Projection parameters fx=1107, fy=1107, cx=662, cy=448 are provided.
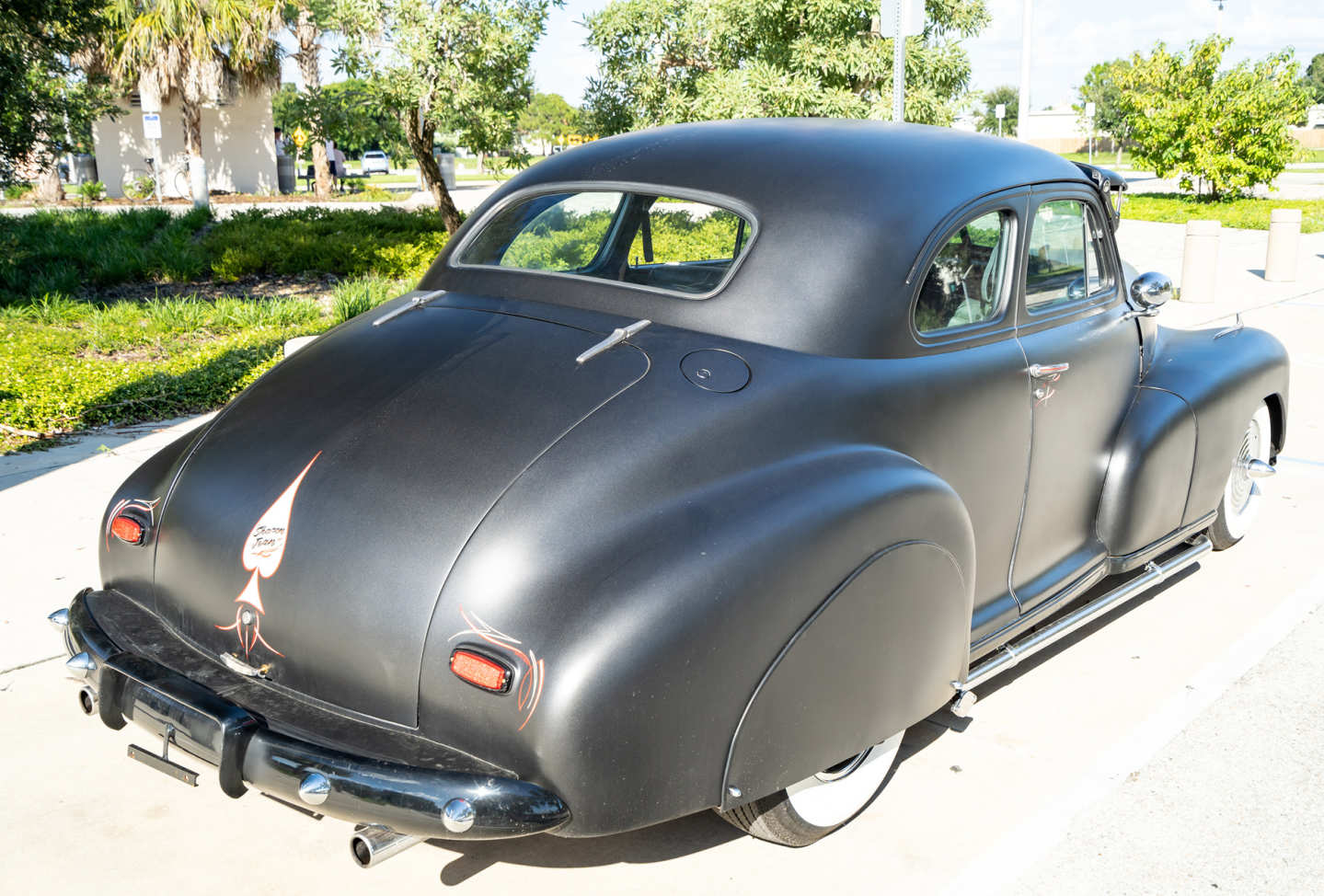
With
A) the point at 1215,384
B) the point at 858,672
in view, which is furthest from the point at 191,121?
the point at 858,672

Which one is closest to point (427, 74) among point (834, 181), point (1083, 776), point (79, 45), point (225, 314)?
point (79, 45)

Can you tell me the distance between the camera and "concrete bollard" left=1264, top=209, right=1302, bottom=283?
13.5 metres

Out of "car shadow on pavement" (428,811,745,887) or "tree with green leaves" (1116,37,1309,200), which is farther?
"tree with green leaves" (1116,37,1309,200)

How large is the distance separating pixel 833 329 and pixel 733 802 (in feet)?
4.11

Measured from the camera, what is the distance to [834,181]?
3.18 meters

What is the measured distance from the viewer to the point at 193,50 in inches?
984

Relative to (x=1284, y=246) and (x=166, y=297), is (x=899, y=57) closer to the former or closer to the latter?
(x=166, y=297)

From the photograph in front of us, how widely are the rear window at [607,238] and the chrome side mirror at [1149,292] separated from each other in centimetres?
170

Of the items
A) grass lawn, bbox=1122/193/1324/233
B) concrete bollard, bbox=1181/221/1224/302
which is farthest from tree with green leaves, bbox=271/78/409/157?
grass lawn, bbox=1122/193/1324/233

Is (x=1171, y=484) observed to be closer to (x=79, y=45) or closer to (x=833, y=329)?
(x=833, y=329)

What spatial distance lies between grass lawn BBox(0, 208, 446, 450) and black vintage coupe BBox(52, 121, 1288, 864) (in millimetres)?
4484

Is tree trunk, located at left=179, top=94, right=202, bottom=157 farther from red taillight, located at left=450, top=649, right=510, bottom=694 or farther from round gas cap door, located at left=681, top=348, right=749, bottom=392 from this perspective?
red taillight, located at left=450, top=649, right=510, bottom=694

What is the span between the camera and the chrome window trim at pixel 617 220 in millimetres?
3096

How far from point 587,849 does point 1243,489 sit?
12.0 feet
